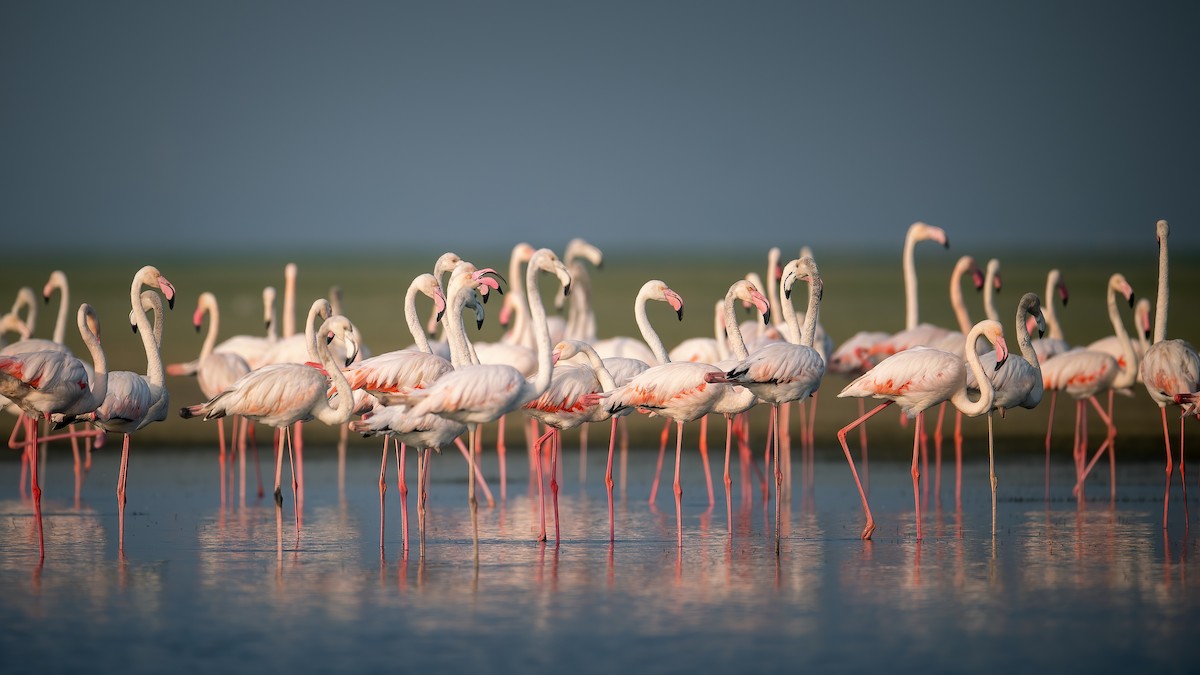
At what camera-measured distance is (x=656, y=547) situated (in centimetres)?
1062

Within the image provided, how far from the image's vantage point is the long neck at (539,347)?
1014 cm

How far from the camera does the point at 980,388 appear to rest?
1104 cm

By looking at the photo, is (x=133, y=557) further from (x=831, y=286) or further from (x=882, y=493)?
(x=831, y=286)

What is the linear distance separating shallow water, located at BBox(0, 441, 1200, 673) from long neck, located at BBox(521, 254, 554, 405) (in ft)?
3.52

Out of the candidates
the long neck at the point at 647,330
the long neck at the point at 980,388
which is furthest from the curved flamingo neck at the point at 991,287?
the long neck at the point at 647,330

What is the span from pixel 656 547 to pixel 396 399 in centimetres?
203

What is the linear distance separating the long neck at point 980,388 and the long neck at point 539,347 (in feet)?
9.44

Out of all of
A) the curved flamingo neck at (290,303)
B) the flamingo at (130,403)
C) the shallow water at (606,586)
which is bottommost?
the shallow water at (606,586)

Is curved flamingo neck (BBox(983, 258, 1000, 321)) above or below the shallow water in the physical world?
above

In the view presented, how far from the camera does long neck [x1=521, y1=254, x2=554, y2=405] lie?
10.1 metres

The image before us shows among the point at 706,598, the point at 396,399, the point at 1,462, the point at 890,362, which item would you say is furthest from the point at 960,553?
the point at 1,462

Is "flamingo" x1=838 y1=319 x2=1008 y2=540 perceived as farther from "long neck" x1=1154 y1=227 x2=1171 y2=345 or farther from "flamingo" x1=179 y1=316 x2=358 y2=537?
"flamingo" x1=179 y1=316 x2=358 y2=537

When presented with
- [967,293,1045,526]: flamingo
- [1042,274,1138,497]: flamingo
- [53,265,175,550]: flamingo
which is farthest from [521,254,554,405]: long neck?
[1042,274,1138,497]: flamingo

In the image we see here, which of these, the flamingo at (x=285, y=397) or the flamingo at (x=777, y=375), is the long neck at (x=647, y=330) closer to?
the flamingo at (x=777, y=375)
